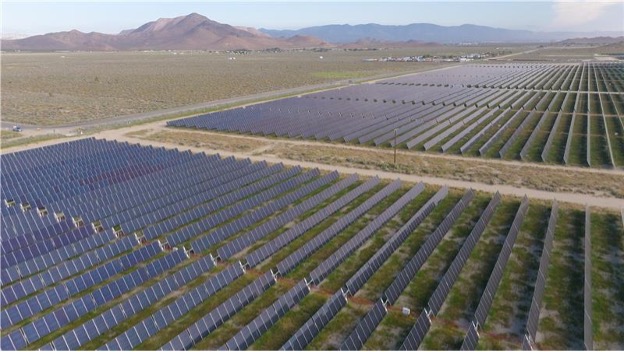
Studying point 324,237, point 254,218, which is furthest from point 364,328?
point 254,218

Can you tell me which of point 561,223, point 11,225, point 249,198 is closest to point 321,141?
point 249,198

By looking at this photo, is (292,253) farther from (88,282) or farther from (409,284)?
(88,282)

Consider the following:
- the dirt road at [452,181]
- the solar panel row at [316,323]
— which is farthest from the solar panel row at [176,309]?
the dirt road at [452,181]

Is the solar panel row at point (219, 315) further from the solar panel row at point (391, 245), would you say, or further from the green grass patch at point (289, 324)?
the solar panel row at point (391, 245)

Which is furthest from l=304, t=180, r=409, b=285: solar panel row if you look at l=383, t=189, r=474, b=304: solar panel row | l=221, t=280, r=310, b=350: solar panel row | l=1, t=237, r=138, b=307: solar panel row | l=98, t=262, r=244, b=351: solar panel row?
l=1, t=237, r=138, b=307: solar panel row

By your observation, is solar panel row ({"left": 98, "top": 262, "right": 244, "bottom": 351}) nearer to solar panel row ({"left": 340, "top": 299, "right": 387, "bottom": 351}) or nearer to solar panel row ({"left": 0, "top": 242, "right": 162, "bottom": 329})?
solar panel row ({"left": 0, "top": 242, "right": 162, "bottom": 329})
